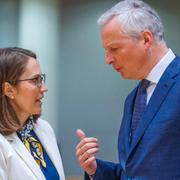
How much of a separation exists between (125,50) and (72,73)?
177 cm

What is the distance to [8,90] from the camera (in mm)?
1690

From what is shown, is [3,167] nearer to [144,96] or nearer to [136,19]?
[144,96]

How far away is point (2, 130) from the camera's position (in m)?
1.64

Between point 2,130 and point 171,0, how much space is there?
77.3 inches

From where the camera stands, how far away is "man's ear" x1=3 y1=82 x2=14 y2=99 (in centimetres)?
168

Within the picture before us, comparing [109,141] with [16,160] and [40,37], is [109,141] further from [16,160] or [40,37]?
[16,160]

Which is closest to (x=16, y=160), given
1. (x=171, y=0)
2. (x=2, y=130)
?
(x=2, y=130)

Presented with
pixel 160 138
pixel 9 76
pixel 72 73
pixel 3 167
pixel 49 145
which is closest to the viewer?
pixel 160 138

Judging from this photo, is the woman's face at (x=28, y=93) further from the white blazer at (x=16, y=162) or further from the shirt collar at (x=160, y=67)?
the shirt collar at (x=160, y=67)

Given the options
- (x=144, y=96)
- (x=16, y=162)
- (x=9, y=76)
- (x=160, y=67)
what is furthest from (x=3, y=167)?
(x=160, y=67)

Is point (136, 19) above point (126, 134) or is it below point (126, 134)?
above

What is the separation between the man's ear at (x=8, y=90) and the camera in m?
1.68

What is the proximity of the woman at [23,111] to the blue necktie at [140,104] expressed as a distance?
0.50m

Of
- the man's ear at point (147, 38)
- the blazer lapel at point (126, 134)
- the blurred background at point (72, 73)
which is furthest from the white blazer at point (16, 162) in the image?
the blurred background at point (72, 73)
